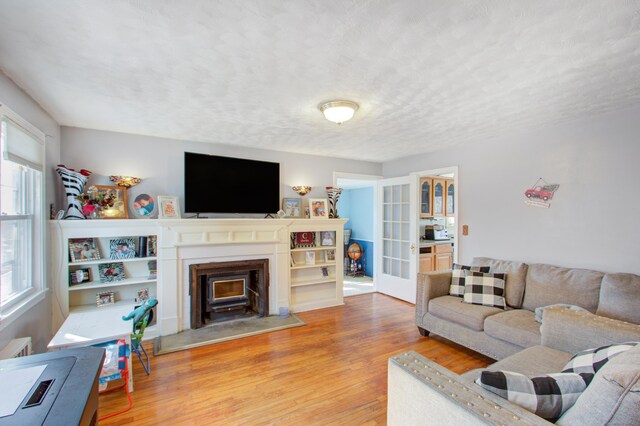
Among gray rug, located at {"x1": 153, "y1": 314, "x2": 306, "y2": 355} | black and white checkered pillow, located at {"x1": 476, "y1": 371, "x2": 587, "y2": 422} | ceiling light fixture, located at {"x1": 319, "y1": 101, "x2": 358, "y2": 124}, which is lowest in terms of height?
gray rug, located at {"x1": 153, "y1": 314, "x2": 306, "y2": 355}

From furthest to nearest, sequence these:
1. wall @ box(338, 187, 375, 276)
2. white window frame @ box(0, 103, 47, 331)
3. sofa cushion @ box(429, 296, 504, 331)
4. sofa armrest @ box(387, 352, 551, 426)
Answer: wall @ box(338, 187, 375, 276) < sofa cushion @ box(429, 296, 504, 331) < white window frame @ box(0, 103, 47, 331) < sofa armrest @ box(387, 352, 551, 426)

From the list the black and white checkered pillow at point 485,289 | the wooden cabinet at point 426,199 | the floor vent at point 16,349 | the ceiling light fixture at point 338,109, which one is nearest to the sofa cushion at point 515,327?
the black and white checkered pillow at point 485,289

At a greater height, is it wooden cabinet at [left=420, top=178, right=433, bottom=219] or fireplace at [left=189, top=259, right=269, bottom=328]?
wooden cabinet at [left=420, top=178, right=433, bottom=219]

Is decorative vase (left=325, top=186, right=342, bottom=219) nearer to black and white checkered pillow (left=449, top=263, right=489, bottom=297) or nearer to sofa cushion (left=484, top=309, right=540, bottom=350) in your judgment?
black and white checkered pillow (left=449, top=263, right=489, bottom=297)

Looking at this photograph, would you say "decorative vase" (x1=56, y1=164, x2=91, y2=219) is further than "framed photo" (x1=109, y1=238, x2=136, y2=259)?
No

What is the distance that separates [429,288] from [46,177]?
4036 millimetres

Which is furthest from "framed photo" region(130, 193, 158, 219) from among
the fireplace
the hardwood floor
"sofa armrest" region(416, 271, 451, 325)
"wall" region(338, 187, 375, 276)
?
"wall" region(338, 187, 375, 276)

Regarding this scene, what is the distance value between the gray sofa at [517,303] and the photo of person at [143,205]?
10.8ft

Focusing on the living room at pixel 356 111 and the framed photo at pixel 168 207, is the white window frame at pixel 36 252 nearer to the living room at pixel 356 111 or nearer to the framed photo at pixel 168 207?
the living room at pixel 356 111

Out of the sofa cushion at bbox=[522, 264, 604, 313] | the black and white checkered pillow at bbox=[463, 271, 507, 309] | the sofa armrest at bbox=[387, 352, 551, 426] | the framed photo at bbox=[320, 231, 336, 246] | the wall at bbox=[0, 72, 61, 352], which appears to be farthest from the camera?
the framed photo at bbox=[320, 231, 336, 246]

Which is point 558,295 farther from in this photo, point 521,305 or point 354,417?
point 354,417

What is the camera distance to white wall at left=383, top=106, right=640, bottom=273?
2.68 m

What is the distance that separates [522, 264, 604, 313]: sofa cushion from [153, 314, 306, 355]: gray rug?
2.56 meters

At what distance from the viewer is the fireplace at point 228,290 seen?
362 centimetres
